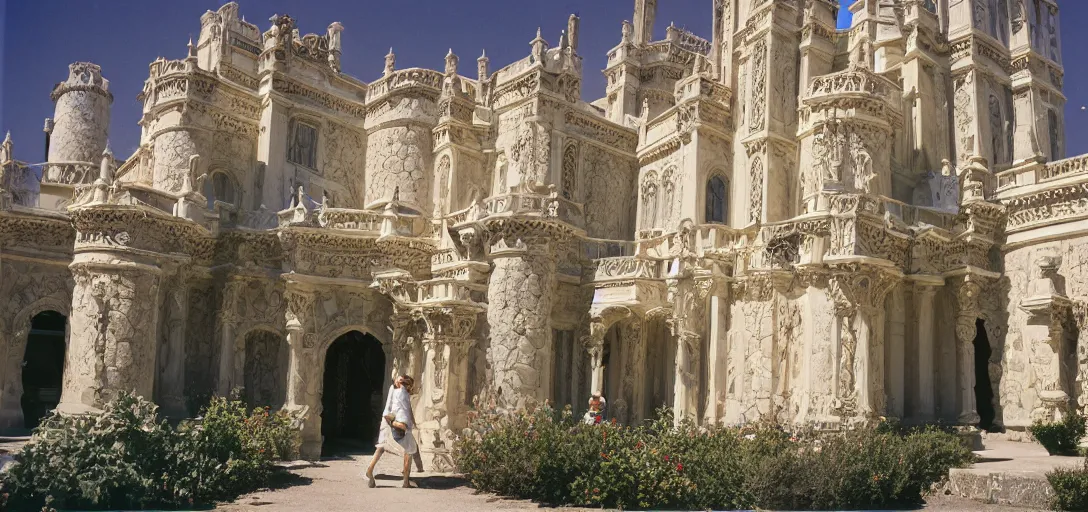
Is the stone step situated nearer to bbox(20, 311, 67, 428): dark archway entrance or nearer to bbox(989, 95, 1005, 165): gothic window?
bbox(989, 95, 1005, 165): gothic window

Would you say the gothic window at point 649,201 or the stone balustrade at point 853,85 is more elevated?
the stone balustrade at point 853,85

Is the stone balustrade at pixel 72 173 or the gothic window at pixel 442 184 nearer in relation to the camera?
the gothic window at pixel 442 184

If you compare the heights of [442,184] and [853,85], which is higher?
[853,85]

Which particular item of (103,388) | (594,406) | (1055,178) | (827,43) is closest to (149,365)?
(103,388)

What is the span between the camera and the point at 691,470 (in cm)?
1433

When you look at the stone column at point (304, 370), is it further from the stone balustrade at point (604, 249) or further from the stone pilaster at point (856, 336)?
the stone pilaster at point (856, 336)

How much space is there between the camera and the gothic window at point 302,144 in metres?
30.7

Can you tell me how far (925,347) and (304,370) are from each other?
15590 mm

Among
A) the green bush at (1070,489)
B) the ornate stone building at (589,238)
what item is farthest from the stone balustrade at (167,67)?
the green bush at (1070,489)

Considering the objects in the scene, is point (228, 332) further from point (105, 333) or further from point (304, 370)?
point (105, 333)

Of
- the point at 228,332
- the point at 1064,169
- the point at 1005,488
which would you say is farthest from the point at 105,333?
the point at 1064,169

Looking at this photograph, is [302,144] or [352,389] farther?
[302,144]

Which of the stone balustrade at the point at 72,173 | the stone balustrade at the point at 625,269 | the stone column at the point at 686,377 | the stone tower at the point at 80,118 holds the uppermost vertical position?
the stone tower at the point at 80,118

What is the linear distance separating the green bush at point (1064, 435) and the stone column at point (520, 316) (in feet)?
34.5
